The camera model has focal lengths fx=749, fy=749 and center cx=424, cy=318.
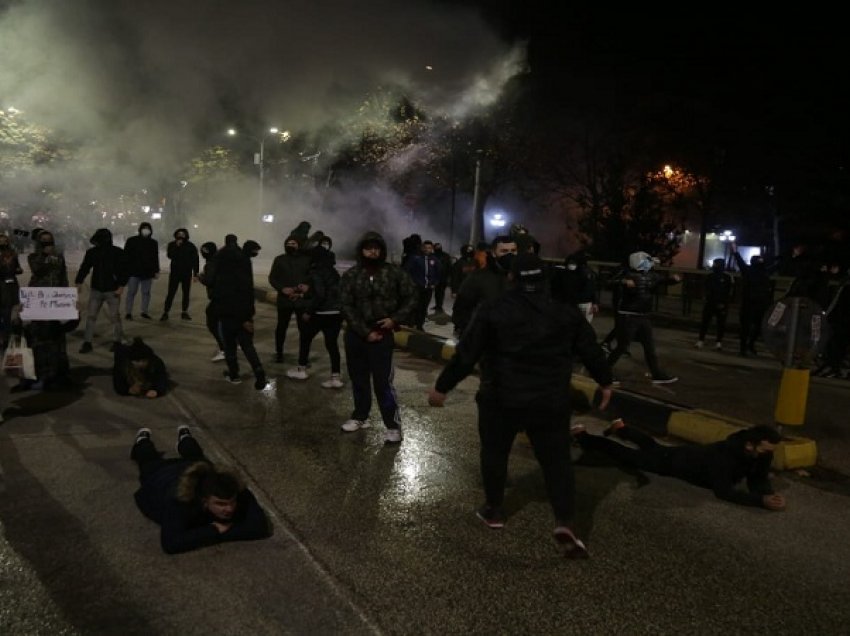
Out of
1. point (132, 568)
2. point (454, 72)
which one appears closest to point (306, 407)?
point (132, 568)

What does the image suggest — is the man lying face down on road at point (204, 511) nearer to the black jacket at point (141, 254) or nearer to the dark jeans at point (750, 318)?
the black jacket at point (141, 254)

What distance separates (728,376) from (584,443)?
452 cm

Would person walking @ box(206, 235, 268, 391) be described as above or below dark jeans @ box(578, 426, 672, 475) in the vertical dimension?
above

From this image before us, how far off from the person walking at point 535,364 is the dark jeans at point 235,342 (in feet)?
12.0

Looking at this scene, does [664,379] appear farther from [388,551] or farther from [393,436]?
[388,551]

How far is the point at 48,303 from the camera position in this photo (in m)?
6.47

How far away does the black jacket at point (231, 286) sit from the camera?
6762 millimetres

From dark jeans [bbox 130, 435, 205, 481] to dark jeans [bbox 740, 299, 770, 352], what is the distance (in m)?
8.32

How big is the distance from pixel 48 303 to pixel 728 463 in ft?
18.1

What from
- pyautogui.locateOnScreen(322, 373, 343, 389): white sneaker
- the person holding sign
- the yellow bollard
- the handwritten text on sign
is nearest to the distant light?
pyautogui.locateOnScreen(322, 373, 343, 389): white sneaker

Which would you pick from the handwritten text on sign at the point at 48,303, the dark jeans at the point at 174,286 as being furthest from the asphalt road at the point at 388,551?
the dark jeans at the point at 174,286

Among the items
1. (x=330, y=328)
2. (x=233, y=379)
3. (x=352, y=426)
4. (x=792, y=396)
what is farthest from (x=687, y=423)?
(x=233, y=379)

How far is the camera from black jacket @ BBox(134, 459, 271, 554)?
3420mm

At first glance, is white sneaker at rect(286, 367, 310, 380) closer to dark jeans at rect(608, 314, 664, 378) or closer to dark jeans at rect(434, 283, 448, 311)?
dark jeans at rect(608, 314, 664, 378)
